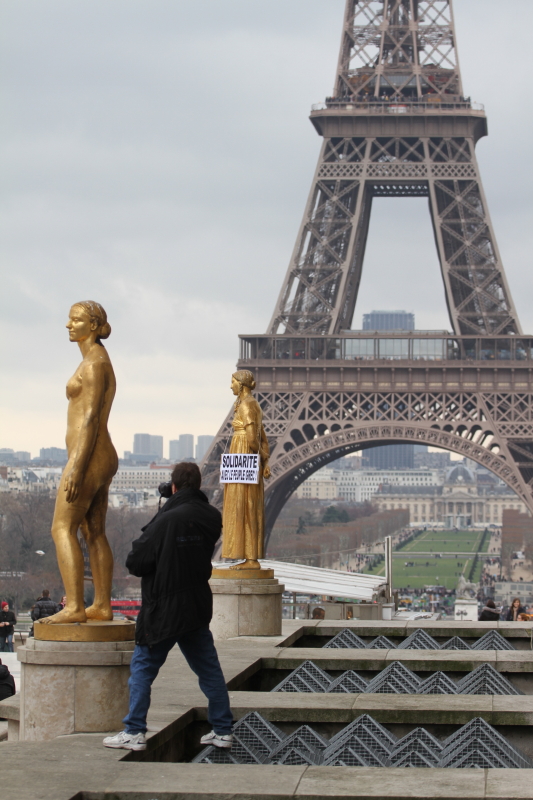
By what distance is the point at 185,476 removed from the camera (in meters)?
9.73

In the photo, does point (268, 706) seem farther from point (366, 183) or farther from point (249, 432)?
point (366, 183)

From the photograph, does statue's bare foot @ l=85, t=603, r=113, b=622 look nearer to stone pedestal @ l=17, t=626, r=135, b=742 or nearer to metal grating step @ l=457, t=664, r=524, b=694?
stone pedestal @ l=17, t=626, r=135, b=742

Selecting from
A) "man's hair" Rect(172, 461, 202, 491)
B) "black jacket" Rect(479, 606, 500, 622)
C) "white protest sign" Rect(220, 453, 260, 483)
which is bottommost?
"black jacket" Rect(479, 606, 500, 622)

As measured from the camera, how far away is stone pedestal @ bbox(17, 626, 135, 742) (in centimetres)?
958

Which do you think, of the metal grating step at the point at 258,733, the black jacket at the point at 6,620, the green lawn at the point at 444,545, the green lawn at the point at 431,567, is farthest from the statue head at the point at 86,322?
the green lawn at the point at 444,545

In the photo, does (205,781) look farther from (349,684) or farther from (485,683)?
(485,683)

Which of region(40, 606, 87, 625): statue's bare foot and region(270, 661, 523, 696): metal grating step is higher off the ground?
region(40, 606, 87, 625): statue's bare foot

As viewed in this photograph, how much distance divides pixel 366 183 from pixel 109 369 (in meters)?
51.2

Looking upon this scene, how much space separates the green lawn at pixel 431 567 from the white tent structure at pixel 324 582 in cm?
7531

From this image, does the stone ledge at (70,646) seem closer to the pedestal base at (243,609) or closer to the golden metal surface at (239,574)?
the pedestal base at (243,609)

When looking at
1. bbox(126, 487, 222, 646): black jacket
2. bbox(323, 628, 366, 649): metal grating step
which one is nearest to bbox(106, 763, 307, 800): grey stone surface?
bbox(126, 487, 222, 646): black jacket

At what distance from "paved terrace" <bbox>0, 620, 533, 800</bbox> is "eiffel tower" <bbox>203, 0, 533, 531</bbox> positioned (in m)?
40.3

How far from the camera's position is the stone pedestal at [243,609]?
56.4 feet

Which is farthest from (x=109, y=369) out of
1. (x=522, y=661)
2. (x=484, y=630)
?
(x=484, y=630)
